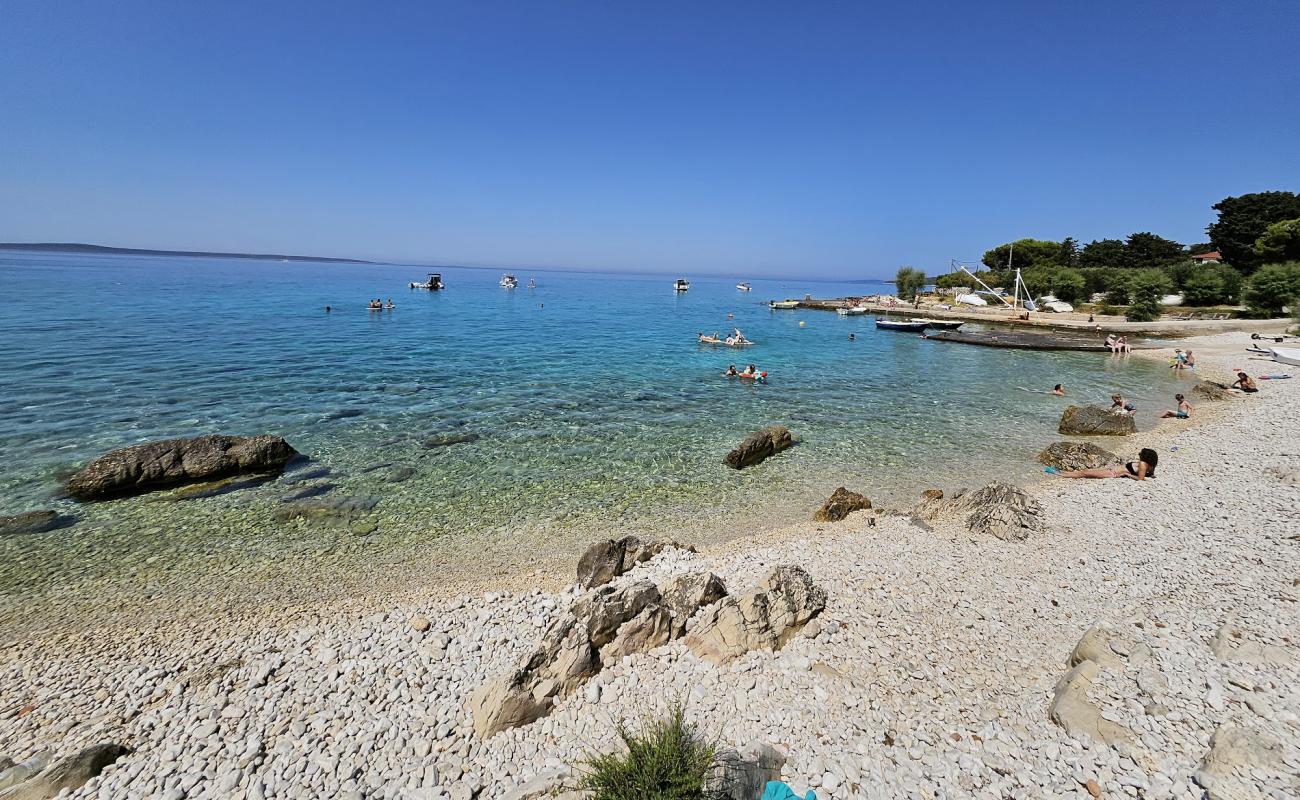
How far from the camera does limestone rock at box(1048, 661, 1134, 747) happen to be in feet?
17.8

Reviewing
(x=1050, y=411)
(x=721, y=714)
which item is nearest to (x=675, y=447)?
(x=721, y=714)

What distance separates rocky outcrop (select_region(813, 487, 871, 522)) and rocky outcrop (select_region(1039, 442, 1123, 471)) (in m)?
8.01

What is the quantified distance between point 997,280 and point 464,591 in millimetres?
112922

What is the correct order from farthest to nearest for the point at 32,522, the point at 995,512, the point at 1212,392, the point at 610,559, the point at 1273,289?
the point at 1273,289 < the point at 1212,392 < the point at 32,522 < the point at 995,512 < the point at 610,559

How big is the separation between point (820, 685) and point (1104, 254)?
12646 centimetres

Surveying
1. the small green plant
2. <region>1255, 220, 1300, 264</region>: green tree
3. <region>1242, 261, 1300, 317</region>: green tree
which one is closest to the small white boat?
<region>1242, 261, 1300, 317</region>: green tree

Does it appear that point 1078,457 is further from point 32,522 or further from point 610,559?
point 32,522

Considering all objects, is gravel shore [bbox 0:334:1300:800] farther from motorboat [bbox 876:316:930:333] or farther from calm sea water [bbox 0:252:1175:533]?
motorboat [bbox 876:316:930:333]

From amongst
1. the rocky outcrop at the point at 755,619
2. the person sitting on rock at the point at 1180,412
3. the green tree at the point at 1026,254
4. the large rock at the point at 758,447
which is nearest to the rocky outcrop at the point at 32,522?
the rocky outcrop at the point at 755,619

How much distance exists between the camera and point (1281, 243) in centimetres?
6219

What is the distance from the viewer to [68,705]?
6.82m

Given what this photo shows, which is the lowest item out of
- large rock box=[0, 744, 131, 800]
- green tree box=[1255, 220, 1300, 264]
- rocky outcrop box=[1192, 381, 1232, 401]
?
large rock box=[0, 744, 131, 800]

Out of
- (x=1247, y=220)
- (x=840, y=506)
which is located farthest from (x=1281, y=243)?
(x=840, y=506)

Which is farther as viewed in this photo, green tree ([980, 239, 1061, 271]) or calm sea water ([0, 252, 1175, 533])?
green tree ([980, 239, 1061, 271])
